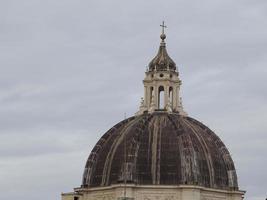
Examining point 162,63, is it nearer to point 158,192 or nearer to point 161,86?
point 161,86

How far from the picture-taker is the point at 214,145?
13375cm

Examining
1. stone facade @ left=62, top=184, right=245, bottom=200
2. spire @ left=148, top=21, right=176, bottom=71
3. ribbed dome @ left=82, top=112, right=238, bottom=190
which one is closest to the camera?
stone facade @ left=62, top=184, right=245, bottom=200

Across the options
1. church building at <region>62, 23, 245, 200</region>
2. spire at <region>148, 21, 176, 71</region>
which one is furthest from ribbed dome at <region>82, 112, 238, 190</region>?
spire at <region>148, 21, 176, 71</region>

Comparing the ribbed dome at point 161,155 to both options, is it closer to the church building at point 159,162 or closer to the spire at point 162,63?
the church building at point 159,162

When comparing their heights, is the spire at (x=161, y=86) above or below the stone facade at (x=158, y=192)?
above

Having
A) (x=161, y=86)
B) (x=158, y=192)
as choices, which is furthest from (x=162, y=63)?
(x=158, y=192)

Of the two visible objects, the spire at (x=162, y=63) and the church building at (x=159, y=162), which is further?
the spire at (x=162, y=63)

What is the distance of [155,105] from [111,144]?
30.5ft

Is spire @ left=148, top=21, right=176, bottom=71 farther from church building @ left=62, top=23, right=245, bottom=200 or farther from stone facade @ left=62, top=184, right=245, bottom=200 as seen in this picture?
stone facade @ left=62, top=184, right=245, bottom=200

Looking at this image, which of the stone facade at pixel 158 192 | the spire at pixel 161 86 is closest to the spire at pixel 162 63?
the spire at pixel 161 86

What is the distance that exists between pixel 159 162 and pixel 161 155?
965 mm

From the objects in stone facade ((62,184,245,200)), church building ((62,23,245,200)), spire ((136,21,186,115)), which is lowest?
stone facade ((62,184,245,200))

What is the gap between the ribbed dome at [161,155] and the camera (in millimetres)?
127250

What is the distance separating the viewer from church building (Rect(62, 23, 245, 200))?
414ft
